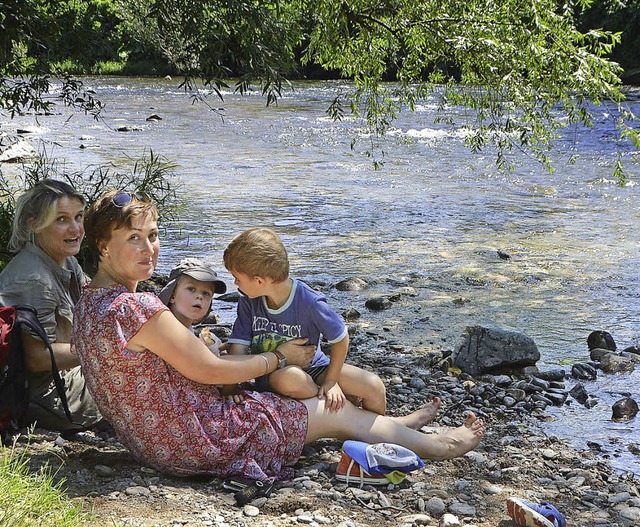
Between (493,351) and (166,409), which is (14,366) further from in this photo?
(493,351)

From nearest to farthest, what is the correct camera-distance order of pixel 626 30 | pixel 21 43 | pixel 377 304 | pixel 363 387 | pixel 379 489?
pixel 379 489 → pixel 363 387 → pixel 21 43 → pixel 377 304 → pixel 626 30

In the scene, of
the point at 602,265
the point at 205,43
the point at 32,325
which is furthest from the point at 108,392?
the point at 602,265

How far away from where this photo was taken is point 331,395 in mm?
4727

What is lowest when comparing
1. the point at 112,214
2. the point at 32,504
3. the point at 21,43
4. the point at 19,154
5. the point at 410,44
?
the point at 19,154

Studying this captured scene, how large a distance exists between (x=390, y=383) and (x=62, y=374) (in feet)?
8.59

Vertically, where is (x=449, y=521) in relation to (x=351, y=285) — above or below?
above

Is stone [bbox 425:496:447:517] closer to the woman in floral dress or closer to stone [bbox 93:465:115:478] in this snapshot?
the woman in floral dress

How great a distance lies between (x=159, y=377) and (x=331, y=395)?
0.99m

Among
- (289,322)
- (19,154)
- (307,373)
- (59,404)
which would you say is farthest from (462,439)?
(19,154)

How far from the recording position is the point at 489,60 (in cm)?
876

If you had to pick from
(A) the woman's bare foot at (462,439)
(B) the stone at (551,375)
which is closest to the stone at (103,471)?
(A) the woman's bare foot at (462,439)

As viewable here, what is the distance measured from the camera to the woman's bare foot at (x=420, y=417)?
521cm

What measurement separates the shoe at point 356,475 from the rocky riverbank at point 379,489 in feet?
0.14

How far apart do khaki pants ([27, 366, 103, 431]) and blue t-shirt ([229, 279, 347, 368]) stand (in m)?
1.01
